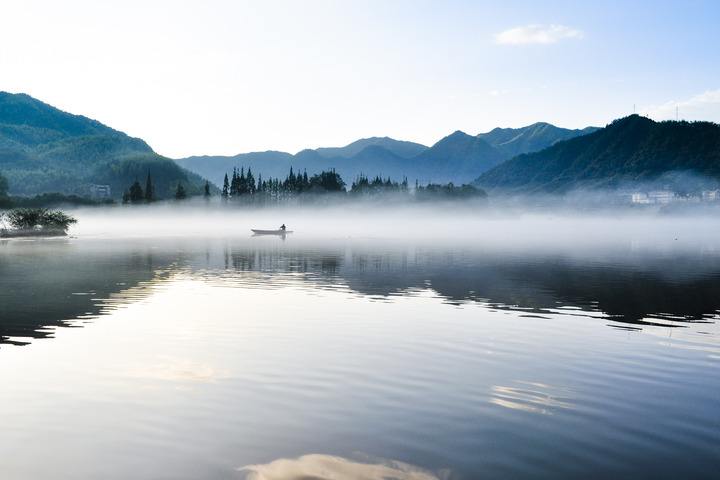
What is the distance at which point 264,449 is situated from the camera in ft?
52.6

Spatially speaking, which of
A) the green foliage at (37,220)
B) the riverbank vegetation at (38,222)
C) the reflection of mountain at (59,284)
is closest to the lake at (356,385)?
the reflection of mountain at (59,284)

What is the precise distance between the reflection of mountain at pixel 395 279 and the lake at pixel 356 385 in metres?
0.59

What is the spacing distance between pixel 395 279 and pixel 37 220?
135 m

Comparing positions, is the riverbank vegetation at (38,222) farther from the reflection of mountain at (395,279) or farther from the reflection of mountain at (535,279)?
the reflection of mountain at (535,279)

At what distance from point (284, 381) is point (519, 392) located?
8046mm

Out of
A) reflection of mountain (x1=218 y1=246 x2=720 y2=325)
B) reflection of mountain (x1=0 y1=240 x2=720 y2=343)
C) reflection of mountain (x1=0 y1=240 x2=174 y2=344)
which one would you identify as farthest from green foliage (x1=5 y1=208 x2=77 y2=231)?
reflection of mountain (x1=218 y1=246 x2=720 y2=325)

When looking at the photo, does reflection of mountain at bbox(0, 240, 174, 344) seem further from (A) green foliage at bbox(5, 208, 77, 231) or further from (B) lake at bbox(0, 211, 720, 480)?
(A) green foliage at bbox(5, 208, 77, 231)

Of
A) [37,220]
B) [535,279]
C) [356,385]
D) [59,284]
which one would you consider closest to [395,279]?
[535,279]

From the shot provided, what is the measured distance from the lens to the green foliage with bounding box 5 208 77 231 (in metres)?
166

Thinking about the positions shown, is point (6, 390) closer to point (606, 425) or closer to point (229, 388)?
point (229, 388)

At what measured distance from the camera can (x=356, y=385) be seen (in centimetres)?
2250

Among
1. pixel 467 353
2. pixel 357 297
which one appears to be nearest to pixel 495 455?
pixel 467 353

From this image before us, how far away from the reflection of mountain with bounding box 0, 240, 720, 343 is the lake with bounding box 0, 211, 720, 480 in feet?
1.95

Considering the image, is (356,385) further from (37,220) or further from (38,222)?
(37,220)
